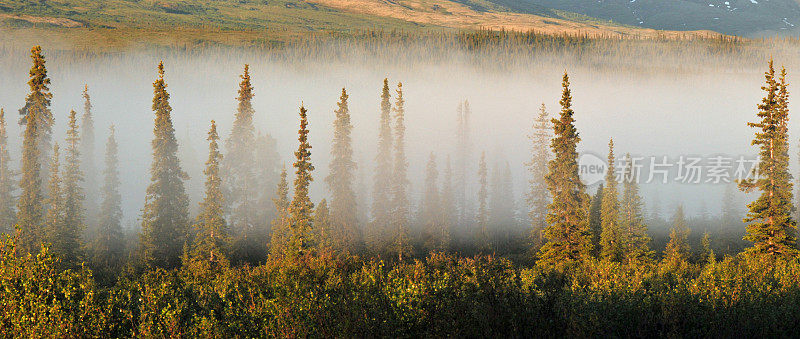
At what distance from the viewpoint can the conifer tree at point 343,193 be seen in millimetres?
69125

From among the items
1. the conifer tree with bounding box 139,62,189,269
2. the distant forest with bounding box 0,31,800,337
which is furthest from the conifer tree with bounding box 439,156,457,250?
the conifer tree with bounding box 139,62,189,269

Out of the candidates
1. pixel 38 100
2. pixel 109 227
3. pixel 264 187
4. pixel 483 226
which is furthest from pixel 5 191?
pixel 483 226

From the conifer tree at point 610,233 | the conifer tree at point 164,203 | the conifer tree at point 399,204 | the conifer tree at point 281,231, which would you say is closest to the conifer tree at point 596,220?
the conifer tree at point 610,233

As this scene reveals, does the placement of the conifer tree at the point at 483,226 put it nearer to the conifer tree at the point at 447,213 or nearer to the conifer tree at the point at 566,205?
the conifer tree at the point at 447,213

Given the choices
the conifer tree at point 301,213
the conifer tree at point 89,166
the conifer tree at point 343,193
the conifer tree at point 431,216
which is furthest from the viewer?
the conifer tree at point 89,166

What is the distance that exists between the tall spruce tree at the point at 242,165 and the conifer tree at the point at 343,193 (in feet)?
32.8

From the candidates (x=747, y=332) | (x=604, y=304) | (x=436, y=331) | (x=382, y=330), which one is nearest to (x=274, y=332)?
(x=382, y=330)

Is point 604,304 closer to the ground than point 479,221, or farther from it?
farther from it

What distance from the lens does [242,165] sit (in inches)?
2869

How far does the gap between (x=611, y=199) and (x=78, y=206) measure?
2221 inches

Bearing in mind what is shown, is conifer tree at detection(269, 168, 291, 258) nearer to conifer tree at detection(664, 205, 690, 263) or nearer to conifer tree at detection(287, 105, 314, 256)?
conifer tree at detection(287, 105, 314, 256)

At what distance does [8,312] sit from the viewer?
15336 millimetres

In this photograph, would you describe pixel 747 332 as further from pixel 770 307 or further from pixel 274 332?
pixel 274 332

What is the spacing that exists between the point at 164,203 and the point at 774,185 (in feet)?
181
